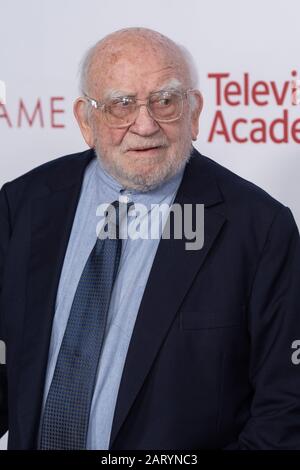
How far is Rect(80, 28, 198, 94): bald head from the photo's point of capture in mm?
1387

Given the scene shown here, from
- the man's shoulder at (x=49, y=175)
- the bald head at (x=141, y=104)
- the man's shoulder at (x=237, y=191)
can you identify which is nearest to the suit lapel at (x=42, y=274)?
the man's shoulder at (x=49, y=175)

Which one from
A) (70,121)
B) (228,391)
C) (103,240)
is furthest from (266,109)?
(228,391)

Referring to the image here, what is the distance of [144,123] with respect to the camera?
1376 millimetres

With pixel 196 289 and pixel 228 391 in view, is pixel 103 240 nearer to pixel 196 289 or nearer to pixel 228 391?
pixel 196 289

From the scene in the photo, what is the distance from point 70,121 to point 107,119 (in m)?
0.55

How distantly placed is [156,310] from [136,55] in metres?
0.40

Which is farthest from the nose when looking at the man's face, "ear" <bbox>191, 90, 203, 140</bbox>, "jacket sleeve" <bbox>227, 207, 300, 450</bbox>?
"jacket sleeve" <bbox>227, 207, 300, 450</bbox>

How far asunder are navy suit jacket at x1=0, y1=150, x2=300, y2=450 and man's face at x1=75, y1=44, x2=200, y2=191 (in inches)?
3.3

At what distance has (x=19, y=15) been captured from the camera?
1.97 meters

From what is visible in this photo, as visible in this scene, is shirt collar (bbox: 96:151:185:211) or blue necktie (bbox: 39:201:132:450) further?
shirt collar (bbox: 96:151:185:211)

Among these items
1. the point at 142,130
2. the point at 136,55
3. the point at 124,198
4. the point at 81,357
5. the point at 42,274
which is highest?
the point at 136,55

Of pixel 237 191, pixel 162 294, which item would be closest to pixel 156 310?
pixel 162 294

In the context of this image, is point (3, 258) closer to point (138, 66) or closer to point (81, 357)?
point (81, 357)

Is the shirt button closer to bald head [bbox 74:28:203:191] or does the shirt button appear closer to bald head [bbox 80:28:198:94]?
bald head [bbox 74:28:203:191]
